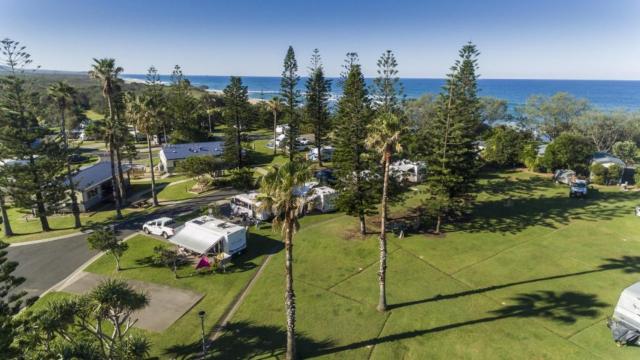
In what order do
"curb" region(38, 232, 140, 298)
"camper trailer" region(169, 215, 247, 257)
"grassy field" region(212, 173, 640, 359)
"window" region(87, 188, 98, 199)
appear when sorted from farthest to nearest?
"window" region(87, 188, 98, 199)
"camper trailer" region(169, 215, 247, 257)
"curb" region(38, 232, 140, 298)
"grassy field" region(212, 173, 640, 359)

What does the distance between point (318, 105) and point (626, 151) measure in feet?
145

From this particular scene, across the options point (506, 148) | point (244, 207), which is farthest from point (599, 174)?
point (244, 207)


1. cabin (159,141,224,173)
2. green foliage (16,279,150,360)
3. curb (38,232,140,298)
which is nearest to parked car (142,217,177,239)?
curb (38,232,140,298)

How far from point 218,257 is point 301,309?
26.5 ft

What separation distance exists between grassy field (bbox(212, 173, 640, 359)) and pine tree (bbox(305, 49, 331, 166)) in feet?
68.1

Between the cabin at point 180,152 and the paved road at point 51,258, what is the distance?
62.3ft

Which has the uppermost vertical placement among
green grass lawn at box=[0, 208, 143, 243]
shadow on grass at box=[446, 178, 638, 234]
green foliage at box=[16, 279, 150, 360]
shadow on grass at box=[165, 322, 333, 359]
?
green foliage at box=[16, 279, 150, 360]

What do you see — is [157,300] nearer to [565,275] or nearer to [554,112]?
[565,275]

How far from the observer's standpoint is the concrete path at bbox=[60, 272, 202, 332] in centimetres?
1836

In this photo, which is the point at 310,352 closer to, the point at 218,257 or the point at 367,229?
the point at 218,257

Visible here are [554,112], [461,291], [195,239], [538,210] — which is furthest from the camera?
[554,112]

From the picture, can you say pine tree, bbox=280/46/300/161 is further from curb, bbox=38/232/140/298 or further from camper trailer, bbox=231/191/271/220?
curb, bbox=38/232/140/298

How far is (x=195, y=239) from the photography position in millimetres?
25422

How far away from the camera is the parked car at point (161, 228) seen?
28811 mm
